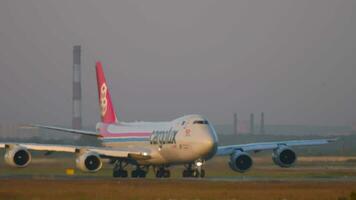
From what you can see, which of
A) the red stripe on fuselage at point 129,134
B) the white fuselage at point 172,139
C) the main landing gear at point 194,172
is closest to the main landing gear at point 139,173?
the white fuselage at point 172,139

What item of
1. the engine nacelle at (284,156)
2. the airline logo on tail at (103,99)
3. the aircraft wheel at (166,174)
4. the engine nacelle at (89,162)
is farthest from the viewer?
the airline logo on tail at (103,99)

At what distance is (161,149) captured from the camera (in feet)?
210

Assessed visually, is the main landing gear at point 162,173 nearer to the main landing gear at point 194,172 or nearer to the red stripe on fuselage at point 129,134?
the red stripe on fuselage at point 129,134

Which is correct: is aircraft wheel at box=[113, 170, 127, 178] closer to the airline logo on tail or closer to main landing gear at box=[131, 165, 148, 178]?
main landing gear at box=[131, 165, 148, 178]

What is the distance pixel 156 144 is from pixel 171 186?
18201 millimetres

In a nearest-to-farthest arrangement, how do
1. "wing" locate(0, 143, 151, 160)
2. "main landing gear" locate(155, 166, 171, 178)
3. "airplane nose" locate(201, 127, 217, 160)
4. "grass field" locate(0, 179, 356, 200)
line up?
"grass field" locate(0, 179, 356, 200) → "airplane nose" locate(201, 127, 217, 160) → "wing" locate(0, 143, 151, 160) → "main landing gear" locate(155, 166, 171, 178)

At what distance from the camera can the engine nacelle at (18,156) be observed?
197ft

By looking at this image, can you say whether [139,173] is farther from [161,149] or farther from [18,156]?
[18,156]

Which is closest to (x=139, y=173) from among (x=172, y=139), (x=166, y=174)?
(x=166, y=174)

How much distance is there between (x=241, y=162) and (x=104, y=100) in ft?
52.8

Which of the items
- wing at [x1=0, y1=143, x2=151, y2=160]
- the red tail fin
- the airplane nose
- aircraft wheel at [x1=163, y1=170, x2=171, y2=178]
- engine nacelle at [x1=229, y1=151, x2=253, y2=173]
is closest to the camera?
the airplane nose

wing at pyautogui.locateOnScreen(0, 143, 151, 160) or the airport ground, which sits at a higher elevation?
wing at pyautogui.locateOnScreen(0, 143, 151, 160)

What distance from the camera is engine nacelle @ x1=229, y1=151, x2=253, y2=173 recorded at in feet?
212

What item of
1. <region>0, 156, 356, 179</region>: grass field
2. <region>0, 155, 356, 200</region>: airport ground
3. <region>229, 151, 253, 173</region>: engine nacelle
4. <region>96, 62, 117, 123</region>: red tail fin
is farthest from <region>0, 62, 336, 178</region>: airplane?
<region>0, 155, 356, 200</region>: airport ground
